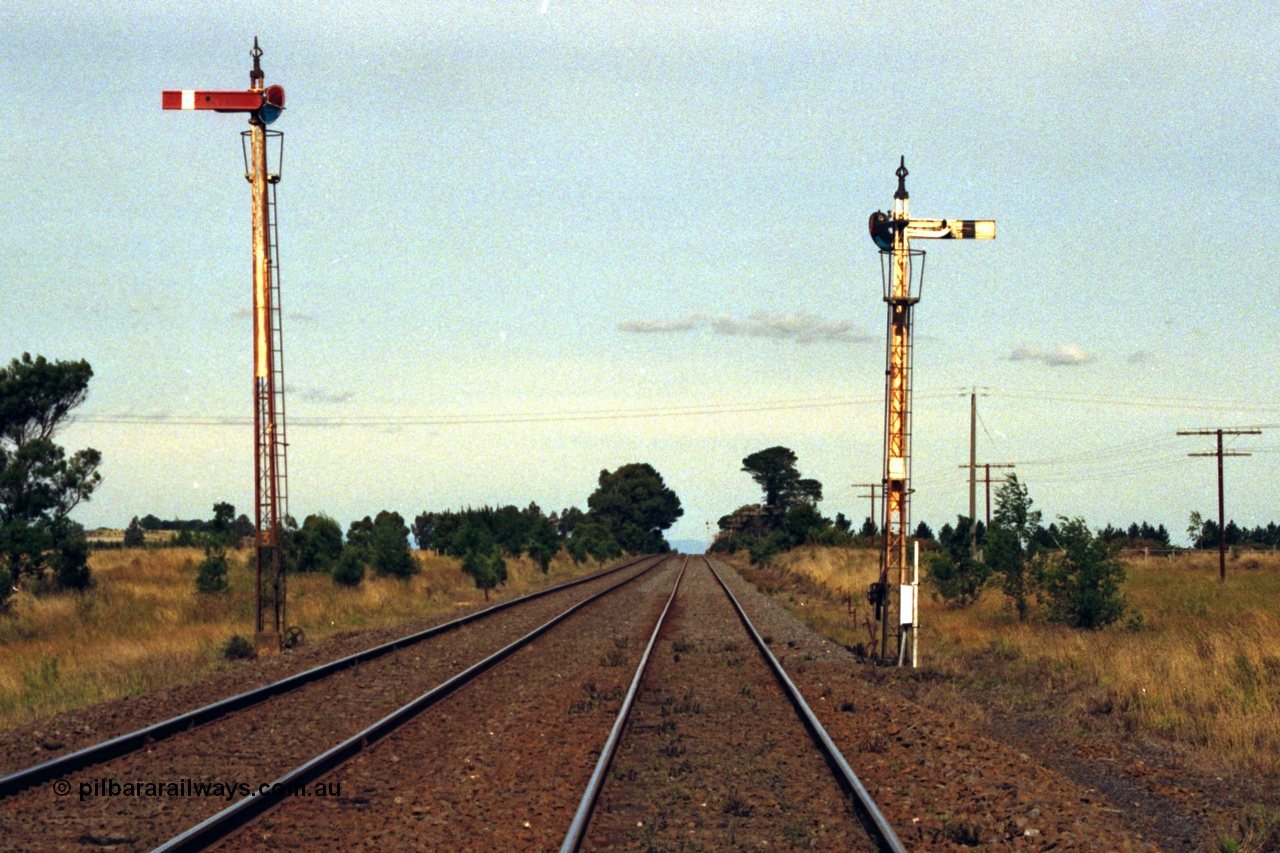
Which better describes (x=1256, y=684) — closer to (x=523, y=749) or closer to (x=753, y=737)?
(x=753, y=737)

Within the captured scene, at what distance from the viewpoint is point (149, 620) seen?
2275 cm

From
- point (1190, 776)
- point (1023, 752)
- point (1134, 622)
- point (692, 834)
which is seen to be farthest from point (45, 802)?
point (1134, 622)

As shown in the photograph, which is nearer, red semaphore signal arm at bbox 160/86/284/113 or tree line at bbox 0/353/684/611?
red semaphore signal arm at bbox 160/86/284/113

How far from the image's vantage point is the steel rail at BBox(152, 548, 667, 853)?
6.60 metres

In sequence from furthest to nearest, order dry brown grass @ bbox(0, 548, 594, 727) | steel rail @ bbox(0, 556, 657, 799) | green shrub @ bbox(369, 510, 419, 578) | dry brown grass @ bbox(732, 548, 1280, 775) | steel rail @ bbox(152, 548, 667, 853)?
green shrub @ bbox(369, 510, 419, 578) < dry brown grass @ bbox(0, 548, 594, 727) < dry brown grass @ bbox(732, 548, 1280, 775) < steel rail @ bbox(0, 556, 657, 799) < steel rail @ bbox(152, 548, 667, 853)

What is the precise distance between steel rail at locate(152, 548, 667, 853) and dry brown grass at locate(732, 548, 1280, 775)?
7559 millimetres

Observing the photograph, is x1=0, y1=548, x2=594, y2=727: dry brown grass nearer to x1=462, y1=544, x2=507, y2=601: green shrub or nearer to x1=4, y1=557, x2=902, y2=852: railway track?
x1=462, y1=544, x2=507, y2=601: green shrub

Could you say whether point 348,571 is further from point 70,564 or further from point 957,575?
point 957,575

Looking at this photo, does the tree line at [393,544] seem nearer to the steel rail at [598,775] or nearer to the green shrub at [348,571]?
the green shrub at [348,571]

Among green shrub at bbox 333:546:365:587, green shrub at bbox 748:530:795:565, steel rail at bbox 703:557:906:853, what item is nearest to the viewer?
steel rail at bbox 703:557:906:853

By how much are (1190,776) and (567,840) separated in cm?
606

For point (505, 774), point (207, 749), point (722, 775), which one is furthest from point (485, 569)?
point (722, 775)

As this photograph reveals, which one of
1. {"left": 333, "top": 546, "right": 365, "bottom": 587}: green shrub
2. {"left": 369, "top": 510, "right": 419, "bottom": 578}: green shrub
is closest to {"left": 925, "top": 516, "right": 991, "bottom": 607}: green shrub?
{"left": 333, "top": 546, "right": 365, "bottom": 587}: green shrub

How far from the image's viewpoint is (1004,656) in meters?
17.7
